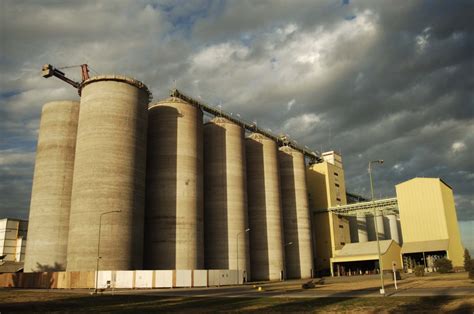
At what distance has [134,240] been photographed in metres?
60.9

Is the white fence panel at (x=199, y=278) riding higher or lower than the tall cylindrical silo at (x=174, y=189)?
lower

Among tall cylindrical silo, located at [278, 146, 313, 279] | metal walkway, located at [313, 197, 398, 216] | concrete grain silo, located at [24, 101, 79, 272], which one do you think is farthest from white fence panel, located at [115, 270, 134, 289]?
metal walkway, located at [313, 197, 398, 216]

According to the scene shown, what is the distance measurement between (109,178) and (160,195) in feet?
36.2

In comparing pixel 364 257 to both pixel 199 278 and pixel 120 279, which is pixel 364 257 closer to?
pixel 199 278

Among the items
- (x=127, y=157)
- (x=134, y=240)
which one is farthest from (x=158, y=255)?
(x=127, y=157)

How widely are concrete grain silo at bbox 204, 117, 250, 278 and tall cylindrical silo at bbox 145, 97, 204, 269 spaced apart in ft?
21.8

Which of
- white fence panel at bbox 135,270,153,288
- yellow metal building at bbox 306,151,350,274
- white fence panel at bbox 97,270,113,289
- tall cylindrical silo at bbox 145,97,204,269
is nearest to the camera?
white fence panel at bbox 97,270,113,289

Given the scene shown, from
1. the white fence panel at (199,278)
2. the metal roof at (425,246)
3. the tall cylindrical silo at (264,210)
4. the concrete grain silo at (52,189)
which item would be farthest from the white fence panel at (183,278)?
the metal roof at (425,246)

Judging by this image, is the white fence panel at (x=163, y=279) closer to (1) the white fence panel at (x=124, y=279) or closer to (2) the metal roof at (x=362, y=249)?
(1) the white fence panel at (x=124, y=279)

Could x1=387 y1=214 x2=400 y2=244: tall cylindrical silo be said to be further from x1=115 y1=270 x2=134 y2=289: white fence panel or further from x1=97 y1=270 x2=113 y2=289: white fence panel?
x1=97 y1=270 x2=113 y2=289: white fence panel

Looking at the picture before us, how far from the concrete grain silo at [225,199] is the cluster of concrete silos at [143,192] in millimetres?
192

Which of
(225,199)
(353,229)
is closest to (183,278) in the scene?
(225,199)

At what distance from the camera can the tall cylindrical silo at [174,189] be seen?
219 feet

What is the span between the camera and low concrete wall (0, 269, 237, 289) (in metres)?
54.8
